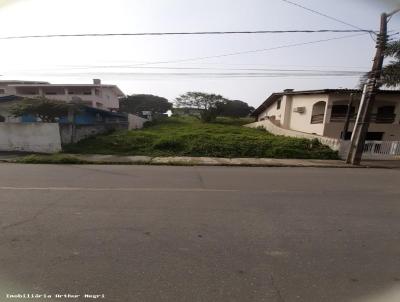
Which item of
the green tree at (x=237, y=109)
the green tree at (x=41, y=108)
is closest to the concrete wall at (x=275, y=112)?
the green tree at (x=237, y=109)

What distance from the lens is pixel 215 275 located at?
8.92ft

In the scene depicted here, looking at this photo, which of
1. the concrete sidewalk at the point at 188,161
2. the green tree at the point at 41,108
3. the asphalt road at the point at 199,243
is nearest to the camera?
the asphalt road at the point at 199,243

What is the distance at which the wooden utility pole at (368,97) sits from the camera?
34.5 feet

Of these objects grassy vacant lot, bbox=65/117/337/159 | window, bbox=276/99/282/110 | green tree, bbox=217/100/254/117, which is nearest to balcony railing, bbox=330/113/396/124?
grassy vacant lot, bbox=65/117/337/159

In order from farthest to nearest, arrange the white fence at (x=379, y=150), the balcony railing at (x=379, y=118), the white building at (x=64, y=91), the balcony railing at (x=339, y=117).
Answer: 1. the white building at (x=64, y=91)
2. the balcony railing at (x=379, y=118)
3. the balcony railing at (x=339, y=117)
4. the white fence at (x=379, y=150)

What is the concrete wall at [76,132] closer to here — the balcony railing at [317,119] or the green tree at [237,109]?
the balcony railing at [317,119]

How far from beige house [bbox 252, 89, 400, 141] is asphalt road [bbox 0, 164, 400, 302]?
14395 mm

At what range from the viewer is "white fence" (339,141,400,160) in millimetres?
13110

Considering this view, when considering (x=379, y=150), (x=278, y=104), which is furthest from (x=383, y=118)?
(x=278, y=104)

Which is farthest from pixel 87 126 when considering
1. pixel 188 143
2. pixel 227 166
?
pixel 227 166

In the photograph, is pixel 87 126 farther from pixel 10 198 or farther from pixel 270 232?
pixel 270 232

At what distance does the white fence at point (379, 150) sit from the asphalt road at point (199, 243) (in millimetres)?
7406

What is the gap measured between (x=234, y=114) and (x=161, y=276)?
52.0m

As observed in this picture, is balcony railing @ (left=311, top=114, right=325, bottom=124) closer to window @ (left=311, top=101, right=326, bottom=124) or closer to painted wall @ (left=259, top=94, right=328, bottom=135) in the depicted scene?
window @ (left=311, top=101, right=326, bottom=124)
